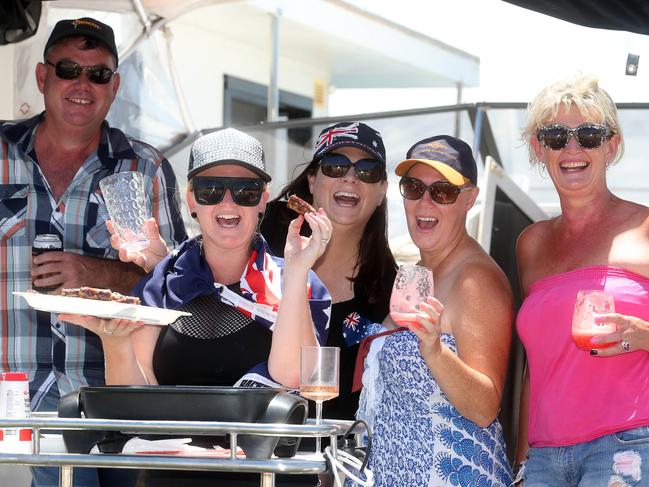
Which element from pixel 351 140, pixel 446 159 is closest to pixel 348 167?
pixel 351 140

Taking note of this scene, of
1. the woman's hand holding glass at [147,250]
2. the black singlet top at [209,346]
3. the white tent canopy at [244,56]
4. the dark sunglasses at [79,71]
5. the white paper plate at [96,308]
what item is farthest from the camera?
the white tent canopy at [244,56]

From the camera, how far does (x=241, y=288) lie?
3268 mm

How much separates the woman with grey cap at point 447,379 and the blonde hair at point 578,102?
331 millimetres

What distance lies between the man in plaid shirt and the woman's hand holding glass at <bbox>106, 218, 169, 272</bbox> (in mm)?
409

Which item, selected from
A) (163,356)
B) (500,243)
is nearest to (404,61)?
(500,243)

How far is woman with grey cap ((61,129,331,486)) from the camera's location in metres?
3.07

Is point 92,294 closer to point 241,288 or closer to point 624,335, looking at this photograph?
point 241,288

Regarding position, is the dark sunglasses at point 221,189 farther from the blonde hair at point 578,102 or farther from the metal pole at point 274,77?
the metal pole at point 274,77

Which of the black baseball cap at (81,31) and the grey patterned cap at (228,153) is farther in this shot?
Result: the black baseball cap at (81,31)

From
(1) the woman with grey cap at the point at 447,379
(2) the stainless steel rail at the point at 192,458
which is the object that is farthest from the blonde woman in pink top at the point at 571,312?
(2) the stainless steel rail at the point at 192,458

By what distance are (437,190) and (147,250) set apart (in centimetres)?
95

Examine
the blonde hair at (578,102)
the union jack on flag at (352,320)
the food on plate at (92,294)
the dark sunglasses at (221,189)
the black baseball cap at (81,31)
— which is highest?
the black baseball cap at (81,31)

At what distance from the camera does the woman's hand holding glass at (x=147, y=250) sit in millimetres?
3463

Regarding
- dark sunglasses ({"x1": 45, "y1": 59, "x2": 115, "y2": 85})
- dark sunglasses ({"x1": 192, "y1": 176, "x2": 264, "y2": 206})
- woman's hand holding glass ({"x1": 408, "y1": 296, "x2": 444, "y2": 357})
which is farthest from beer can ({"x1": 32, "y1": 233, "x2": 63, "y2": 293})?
woman's hand holding glass ({"x1": 408, "y1": 296, "x2": 444, "y2": 357})
